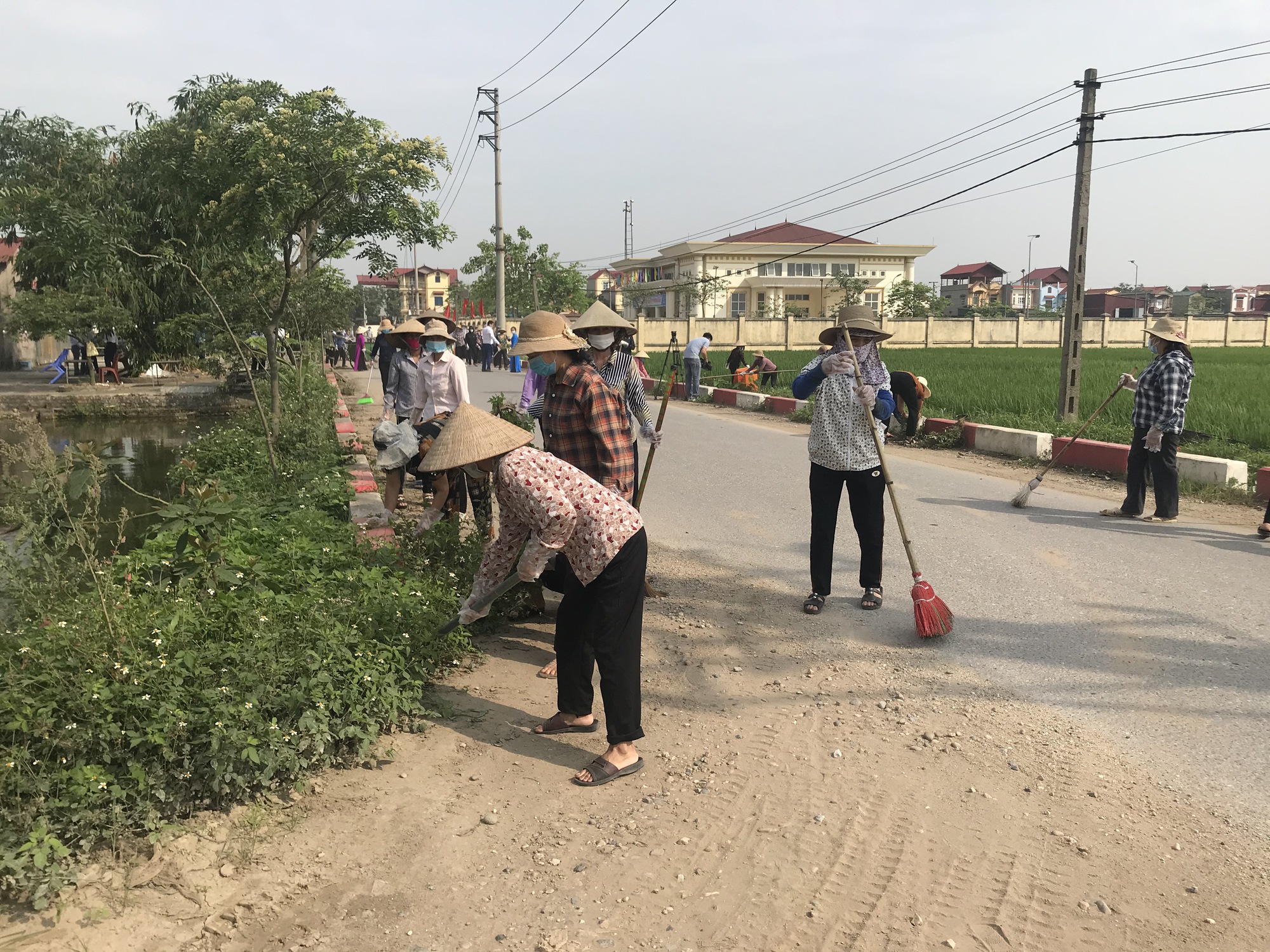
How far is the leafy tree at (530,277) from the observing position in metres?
42.5

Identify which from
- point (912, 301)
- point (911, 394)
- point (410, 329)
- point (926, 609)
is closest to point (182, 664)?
point (926, 609)

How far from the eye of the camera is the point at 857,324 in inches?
205

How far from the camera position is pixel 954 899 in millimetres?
2791

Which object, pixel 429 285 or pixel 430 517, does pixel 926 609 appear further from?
pixel 429 285

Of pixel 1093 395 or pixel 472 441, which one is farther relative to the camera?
pixel 1093 395

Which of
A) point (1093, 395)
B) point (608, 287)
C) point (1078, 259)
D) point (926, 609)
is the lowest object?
point (926, 609)

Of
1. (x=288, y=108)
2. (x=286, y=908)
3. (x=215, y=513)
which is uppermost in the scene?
(x=288, y=108)

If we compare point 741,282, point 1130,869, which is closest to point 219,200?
point 1130,869

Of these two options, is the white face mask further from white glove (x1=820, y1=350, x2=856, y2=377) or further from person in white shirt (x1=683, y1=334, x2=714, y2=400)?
person in white shirt (x1=683, y1=334, x2=714, y2=400)

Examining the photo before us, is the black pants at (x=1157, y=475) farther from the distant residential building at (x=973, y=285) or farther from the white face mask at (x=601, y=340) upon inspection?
the distant residential building at (x=973, y=285)

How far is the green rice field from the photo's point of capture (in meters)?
10.8

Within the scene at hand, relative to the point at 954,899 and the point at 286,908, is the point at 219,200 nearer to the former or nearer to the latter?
the point at 286,908

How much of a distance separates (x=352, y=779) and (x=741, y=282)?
203 ft

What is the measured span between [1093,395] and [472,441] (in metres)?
14.4
